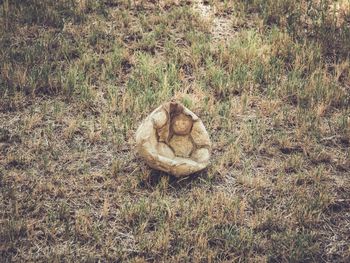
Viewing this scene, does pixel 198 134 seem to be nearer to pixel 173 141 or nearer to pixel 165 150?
pixel 173 141

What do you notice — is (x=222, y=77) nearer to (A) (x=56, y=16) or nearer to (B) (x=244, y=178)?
(B) (x=244, y=178)

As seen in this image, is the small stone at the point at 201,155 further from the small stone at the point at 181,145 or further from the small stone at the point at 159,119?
the small stone at the point at 159,119

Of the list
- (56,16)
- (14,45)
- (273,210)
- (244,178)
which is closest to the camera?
(273,210)

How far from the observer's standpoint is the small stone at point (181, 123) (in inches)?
163

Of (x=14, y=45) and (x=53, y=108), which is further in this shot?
(x=14, y=45)

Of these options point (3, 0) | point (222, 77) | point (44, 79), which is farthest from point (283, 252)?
point (3, 0)

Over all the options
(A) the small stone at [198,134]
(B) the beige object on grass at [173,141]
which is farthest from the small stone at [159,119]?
(A) the small stone at [198,134]

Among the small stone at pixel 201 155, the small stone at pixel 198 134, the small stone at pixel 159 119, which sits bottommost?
the small stone at pixel 201 155

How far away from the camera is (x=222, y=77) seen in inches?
202

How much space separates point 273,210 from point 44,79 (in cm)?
286

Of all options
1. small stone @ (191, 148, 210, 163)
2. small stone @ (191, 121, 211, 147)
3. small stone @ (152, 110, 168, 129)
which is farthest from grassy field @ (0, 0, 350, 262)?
small stone @ (152, 110, 168, 129)

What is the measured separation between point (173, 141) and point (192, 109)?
76cm

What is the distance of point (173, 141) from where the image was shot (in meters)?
4.16

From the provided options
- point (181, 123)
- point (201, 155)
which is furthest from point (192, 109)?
point (201, 155)
